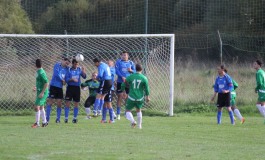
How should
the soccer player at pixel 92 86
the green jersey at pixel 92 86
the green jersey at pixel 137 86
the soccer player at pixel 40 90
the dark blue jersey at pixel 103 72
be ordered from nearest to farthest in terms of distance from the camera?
the green jersey at pixel 137 86 → the soccer player at pixel 40 90 → the dark blue jersey at pixel 103 72 → the soccer player at pixel 92 86 → the green jersey at pixel 92 86

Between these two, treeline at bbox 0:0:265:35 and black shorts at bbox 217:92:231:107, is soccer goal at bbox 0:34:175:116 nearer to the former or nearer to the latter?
black shorts at bbox 217:92:231:107

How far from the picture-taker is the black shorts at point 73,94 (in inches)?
742

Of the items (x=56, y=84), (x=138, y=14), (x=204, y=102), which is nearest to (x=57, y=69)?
(x=56, y=84)

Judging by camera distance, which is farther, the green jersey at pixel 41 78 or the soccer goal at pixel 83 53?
the soccer goal at pixel 83 53

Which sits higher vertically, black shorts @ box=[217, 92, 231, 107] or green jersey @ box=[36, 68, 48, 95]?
green jersey @ box=[36, 68, 48, 95]

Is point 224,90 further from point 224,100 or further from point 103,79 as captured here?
point 103,79

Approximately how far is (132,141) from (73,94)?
5525 mm

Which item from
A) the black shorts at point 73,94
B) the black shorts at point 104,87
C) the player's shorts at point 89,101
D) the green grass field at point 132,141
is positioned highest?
the black shorts at point 104,87

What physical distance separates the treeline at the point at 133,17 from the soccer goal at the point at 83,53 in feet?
18.0

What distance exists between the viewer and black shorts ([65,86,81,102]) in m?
18.8

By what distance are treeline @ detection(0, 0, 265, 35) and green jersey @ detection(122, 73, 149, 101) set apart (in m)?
12.5

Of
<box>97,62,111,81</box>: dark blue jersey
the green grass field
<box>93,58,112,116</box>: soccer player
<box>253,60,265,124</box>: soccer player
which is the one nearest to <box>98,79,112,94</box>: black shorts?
<box>93,58,112,116</box>: soccer player

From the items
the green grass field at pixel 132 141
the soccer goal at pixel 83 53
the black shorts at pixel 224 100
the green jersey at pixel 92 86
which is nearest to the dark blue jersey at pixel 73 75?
the green grass field at pixel 132 141

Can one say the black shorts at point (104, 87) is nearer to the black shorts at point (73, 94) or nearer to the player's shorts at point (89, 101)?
the black shorts at point (73, 94)
